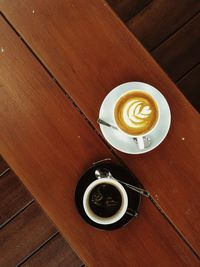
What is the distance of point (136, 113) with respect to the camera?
0.92 meters

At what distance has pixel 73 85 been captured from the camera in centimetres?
97

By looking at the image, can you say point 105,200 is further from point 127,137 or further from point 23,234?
point 23,234

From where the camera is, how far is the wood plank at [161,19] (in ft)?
4.50

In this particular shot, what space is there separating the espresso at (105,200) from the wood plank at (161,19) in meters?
0.65

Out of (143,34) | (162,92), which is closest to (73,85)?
(162,92)

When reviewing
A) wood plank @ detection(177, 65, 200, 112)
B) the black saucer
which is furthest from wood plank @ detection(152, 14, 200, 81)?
the black saucer

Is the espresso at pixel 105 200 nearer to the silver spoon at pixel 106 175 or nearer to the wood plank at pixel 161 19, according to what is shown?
the silver spoon at pixel 106 175

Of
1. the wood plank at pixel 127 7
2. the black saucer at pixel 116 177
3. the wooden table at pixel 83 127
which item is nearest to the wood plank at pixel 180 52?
the wood plank at pixel 127 7

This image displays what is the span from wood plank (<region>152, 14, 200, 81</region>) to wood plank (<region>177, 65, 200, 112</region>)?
2 cm

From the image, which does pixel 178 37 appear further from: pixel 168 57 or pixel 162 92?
pixel 162 92

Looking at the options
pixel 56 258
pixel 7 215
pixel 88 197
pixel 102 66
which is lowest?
pixel 56 258

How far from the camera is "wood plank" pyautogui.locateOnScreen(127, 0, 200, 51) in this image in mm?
1372

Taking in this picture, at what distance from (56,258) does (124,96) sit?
73 centimetres

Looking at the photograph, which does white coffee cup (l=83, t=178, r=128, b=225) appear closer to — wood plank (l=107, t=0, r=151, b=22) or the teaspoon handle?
the teaspoon handle
